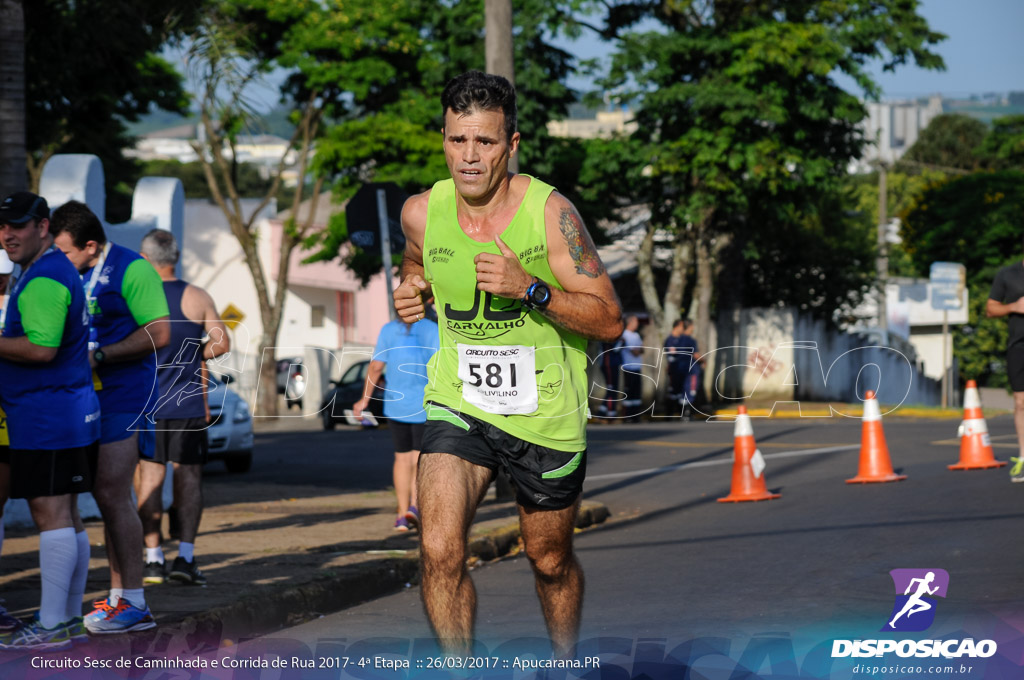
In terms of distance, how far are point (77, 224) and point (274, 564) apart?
2.48 meters

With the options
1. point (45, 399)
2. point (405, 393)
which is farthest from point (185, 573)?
point (405, 393)

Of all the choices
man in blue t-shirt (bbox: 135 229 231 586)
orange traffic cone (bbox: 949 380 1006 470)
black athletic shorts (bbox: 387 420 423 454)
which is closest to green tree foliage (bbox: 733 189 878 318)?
orange traffic cone (bbox: 949 380 1006 470)

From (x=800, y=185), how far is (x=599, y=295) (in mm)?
25276

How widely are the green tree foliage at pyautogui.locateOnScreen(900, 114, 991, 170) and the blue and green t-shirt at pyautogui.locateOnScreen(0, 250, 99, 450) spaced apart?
78.7 m

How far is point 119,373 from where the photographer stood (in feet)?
20.2

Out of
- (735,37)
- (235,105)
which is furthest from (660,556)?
(735,37)

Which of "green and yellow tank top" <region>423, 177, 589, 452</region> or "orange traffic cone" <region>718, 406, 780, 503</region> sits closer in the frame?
"green and yellow tank top" <region>423, 177, 589, 452</region>

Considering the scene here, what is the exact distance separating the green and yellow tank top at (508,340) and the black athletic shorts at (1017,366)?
22.9ft

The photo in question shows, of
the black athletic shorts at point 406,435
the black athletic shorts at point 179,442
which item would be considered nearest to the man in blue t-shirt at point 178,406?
the black athletic shorts at point 179,442

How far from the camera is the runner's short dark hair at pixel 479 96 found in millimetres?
4504

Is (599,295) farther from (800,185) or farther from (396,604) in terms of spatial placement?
(800,185)

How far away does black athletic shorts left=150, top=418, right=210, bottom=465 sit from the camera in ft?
24.3

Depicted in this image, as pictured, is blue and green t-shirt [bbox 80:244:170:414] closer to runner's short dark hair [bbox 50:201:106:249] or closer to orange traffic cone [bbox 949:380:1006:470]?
runner's short dark hair [bbox 50:201:106:249]

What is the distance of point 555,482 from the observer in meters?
4.55
